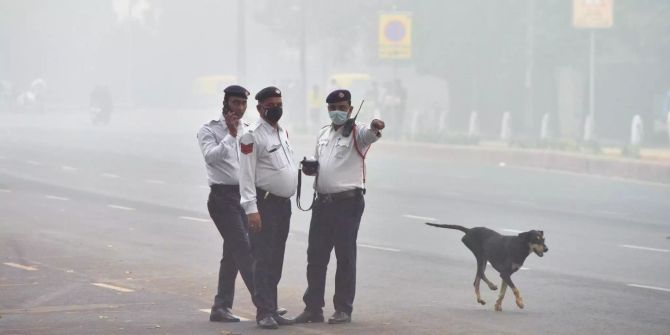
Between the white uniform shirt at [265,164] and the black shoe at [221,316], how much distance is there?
3.02 feet

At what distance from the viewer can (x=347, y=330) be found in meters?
10.1

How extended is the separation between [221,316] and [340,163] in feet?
4.42

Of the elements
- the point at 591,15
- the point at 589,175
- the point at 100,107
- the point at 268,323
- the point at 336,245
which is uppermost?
the point at 591,15

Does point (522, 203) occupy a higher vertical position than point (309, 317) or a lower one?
lower

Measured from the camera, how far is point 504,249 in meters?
11.1

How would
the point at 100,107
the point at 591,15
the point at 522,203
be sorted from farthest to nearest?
1. the point at 100,107
2. the point at 591,15
3. the point at 522,203

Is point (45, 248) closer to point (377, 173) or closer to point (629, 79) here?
point (377, 173)

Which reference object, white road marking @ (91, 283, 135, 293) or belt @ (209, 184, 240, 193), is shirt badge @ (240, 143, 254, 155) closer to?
belt @ (209, 184, 240, 193)

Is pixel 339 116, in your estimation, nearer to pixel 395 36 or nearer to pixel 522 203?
pixel 522 203

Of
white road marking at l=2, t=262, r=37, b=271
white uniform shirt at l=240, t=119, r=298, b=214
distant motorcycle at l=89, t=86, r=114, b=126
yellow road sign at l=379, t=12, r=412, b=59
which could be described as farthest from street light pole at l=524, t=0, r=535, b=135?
white uniform shirt at l=240, t=119, r=298, b=214

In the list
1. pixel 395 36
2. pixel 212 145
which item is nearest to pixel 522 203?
pixel 212 145

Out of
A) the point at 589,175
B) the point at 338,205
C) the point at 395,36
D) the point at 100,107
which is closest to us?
the point at 338,205

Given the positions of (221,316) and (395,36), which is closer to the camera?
(221,316)

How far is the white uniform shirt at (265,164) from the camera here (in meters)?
9.95
